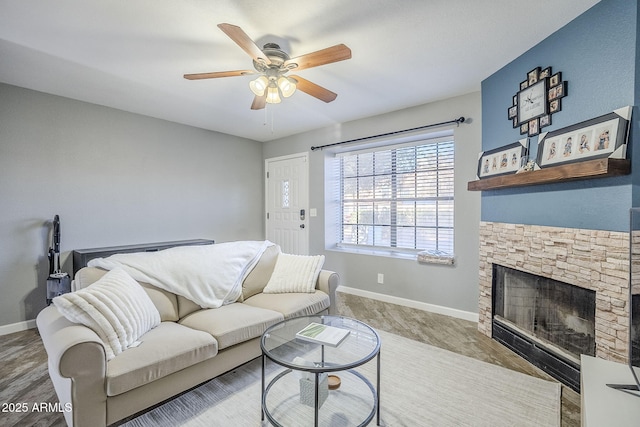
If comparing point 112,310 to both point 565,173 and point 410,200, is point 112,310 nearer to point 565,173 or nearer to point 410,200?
point 565,173

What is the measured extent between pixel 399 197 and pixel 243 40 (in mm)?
2824

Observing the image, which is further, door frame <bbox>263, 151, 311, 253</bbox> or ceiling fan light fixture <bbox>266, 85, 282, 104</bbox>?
door frame <bbox>263, 151, 311, 253</bbox>

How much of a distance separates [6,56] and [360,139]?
3.58m

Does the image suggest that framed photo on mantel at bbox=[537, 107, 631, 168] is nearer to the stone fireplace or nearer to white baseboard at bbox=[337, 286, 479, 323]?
the stone fireplace

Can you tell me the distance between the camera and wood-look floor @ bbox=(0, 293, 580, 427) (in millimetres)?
1730

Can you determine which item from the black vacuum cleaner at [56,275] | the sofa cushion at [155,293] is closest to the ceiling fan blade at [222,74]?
the sofa cushion at [155,293]

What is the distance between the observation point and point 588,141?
1.92 m

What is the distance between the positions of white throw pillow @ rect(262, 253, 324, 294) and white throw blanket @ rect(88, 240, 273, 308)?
280 millimetres

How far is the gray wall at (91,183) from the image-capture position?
9.81ft

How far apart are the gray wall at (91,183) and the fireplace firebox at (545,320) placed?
3.97 m

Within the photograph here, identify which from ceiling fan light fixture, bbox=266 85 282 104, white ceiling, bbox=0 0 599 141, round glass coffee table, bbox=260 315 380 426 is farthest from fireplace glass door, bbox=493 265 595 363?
ceiling fan light fixture, bbox=266 85 282 104

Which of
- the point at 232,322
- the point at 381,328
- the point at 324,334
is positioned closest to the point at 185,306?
the point at 232,322

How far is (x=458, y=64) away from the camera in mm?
2580

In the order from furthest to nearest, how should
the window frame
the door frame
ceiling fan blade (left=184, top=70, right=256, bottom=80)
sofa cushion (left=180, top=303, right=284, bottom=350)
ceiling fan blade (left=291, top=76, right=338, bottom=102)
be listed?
the door frame < the window frame < ceiling fan blade (left=291, top=76, right=338, bottom=102) < ceiling fan blade (left=184, top=70, right=256, bottom=80) < sofa cushion (left=180, top=303, right=284, bottom=350)
